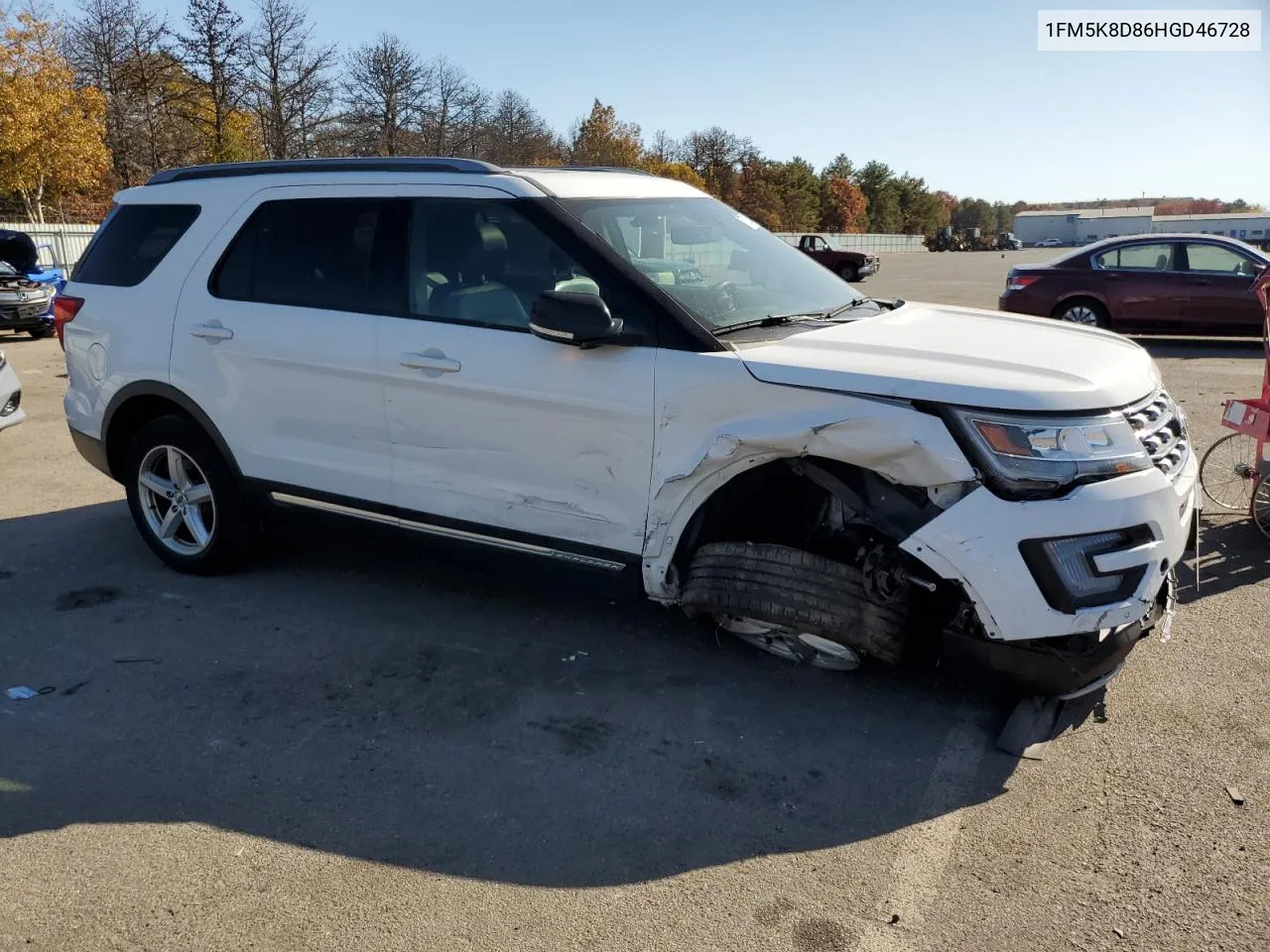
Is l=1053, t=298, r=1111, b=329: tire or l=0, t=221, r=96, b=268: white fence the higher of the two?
l=0, t=221, r=96, b=268: white fence

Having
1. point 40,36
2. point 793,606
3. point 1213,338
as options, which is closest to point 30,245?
point 793,606

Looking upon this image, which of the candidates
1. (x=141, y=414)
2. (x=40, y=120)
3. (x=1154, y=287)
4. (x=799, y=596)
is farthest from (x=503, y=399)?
(x=40, y=120)

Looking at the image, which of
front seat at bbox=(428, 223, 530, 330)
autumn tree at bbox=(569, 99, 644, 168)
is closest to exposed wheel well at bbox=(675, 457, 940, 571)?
front seat at bbox=(428, 223, 530, 330)

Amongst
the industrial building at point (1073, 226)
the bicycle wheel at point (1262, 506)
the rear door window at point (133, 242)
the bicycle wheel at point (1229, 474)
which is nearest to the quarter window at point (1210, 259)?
the bicycle wheel at point (1229, 474)

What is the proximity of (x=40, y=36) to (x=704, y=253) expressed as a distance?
36099mm

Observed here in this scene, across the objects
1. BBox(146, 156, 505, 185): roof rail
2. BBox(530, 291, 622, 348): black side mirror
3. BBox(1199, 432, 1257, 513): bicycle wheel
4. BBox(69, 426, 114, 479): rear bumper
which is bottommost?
BBox(1199, 432, 1257, 513): bicycle wheel

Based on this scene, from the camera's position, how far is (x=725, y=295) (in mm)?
4199

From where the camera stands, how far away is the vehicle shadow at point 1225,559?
498cm

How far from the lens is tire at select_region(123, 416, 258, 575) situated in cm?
505

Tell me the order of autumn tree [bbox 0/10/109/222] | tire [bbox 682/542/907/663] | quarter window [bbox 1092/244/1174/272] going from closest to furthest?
tire [bbox 682/542/907/663], quarter window [bbox 1092/244/1174/272], autumn tree [bbox 0/10/109/222]

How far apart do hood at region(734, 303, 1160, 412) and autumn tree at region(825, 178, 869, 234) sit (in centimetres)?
9686

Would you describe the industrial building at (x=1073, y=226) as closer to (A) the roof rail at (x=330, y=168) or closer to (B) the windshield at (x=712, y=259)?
(B) the windshield at (x=712, y=259)

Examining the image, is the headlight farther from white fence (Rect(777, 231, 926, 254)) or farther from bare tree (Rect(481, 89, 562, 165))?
white fence (Rect(777, 231, 926, 254))

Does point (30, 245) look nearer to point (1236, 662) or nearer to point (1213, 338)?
point (1236, 662)
